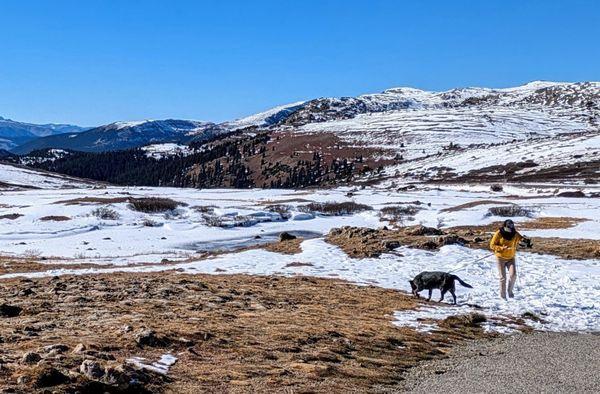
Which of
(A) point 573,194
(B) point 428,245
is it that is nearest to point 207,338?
(B) point 428,245

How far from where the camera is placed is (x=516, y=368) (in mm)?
10945

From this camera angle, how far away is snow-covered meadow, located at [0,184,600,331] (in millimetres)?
19094

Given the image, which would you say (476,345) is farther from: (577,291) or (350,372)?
(577,291)

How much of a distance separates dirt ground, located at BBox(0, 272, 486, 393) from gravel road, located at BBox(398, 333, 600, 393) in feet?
1.70

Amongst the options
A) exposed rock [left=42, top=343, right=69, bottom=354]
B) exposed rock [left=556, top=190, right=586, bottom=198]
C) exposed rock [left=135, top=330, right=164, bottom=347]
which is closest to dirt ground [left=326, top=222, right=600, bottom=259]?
exposed rock [left=135, top=330, right=164, bottom=347]

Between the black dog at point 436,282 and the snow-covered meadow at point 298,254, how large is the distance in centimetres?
67

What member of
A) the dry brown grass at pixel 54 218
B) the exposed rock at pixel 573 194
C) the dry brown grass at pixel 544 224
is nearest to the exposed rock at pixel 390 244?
the dry brown grass at pixel 544 224

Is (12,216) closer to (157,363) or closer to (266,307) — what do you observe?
(266,307)

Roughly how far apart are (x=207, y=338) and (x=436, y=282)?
385 inches

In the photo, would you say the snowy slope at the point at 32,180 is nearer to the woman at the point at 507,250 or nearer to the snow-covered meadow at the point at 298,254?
the snow-covered meadow at the point at 298,254

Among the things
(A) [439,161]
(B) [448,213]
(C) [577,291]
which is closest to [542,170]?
(A) [439,161]

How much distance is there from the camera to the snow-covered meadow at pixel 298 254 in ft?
62.6

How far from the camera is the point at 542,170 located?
140375 mm

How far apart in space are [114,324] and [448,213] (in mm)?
48337
